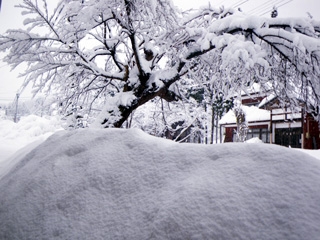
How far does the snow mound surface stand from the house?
11.8 m

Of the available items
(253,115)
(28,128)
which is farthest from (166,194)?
(253,115)

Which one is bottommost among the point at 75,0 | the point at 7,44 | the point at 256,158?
the point at 256,158

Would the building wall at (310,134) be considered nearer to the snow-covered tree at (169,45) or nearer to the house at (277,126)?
the house at (277,126)

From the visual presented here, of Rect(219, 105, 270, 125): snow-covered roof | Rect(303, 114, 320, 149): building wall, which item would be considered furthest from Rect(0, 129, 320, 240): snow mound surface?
Rect(219, 105, 270, 125): snow-covered roof

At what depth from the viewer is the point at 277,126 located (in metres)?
16.3

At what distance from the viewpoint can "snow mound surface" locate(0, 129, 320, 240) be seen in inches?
29.3

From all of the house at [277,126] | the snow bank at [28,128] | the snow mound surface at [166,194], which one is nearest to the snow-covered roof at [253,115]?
the house at [277,126]

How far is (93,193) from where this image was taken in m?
1.04

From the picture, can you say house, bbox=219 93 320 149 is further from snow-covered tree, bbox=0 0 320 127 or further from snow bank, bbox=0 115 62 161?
snow bank, bbox=0 115 62 161

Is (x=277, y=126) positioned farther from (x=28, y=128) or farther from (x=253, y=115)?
(x=28, y=128)

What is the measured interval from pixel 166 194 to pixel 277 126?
59.9 ft

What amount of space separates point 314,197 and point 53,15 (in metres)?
5.19

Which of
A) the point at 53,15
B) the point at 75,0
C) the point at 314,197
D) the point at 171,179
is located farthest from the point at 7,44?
the point at 314,197

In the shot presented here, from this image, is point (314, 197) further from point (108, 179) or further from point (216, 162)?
point (108, 179)
